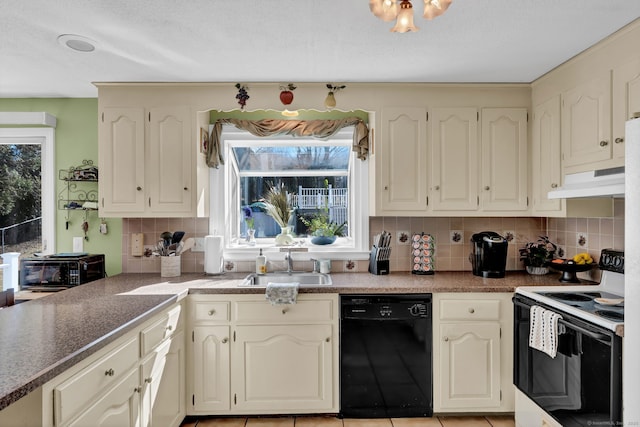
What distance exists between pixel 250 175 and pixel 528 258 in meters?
2.26

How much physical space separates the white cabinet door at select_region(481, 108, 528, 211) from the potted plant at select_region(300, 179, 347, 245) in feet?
3.70

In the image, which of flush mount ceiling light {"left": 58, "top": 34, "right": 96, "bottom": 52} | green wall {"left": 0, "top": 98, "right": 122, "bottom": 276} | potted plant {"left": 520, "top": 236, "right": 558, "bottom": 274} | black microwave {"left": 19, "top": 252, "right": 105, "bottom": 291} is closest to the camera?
flush mount ceiling light {"left": 58, "top": 34, "right": 96, "bottom": 52}

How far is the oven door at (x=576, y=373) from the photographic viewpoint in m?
1.60

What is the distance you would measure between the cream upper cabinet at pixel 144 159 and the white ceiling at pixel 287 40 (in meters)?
0.27

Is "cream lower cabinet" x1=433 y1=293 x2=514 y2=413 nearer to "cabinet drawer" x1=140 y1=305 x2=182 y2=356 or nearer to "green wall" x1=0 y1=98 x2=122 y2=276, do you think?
"cabinet drawer" x1=140 y1=305 x2=182 y2=356

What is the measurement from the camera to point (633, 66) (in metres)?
1.91

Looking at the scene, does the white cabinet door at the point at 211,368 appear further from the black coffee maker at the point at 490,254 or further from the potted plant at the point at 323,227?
the black coffee maker at the point at 490,254

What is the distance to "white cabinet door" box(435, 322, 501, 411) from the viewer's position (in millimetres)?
2408

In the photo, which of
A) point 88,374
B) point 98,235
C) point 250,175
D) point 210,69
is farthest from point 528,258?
point 98,235

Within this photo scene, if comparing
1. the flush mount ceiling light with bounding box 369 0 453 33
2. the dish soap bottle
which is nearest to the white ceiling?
the flush mount ceiling light with bounding box 369 0 453 33

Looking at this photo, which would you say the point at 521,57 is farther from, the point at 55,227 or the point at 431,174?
the point at 55,227

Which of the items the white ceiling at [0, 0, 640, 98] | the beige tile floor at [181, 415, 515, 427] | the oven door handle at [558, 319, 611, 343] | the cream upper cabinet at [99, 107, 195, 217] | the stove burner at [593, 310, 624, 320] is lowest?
the beige tile floor at [181, 415, 515, 427]

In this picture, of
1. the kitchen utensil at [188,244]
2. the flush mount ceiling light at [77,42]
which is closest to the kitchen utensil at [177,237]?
the kitchen utensil at [188,244]

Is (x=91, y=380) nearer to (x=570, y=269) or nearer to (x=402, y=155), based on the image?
(x=402, y=155)
